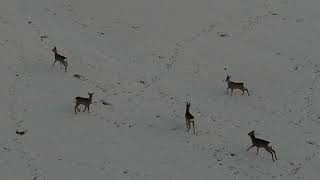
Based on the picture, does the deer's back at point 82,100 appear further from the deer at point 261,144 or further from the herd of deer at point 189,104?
the deer at point 261,144

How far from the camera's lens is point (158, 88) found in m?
26.7

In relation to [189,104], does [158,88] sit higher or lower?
higher

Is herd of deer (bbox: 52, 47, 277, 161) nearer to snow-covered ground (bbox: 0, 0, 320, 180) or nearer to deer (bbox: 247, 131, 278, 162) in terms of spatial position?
deer (bbox: 247, 131, 278, 162)

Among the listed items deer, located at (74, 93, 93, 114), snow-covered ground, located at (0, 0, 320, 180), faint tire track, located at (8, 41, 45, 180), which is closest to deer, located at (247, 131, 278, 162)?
snow-covered ground, located at (0, 0, 320, 180)

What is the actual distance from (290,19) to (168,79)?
37.2 feet

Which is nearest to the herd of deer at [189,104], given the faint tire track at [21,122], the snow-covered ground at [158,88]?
the snow-covered ground at [158,88]

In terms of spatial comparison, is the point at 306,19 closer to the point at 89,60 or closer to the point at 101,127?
the point at 89,60

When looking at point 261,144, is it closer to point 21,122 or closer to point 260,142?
point 260,142

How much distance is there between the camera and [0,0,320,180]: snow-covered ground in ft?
67.1

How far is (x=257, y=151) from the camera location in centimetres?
2084

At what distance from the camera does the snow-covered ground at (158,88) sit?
2044cm

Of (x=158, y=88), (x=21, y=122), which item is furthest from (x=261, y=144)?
(x=21, y=122)

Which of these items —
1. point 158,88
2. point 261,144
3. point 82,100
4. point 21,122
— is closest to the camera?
point 261,144

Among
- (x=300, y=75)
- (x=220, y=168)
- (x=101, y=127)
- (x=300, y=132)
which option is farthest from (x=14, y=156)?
(x=300, y=75)
